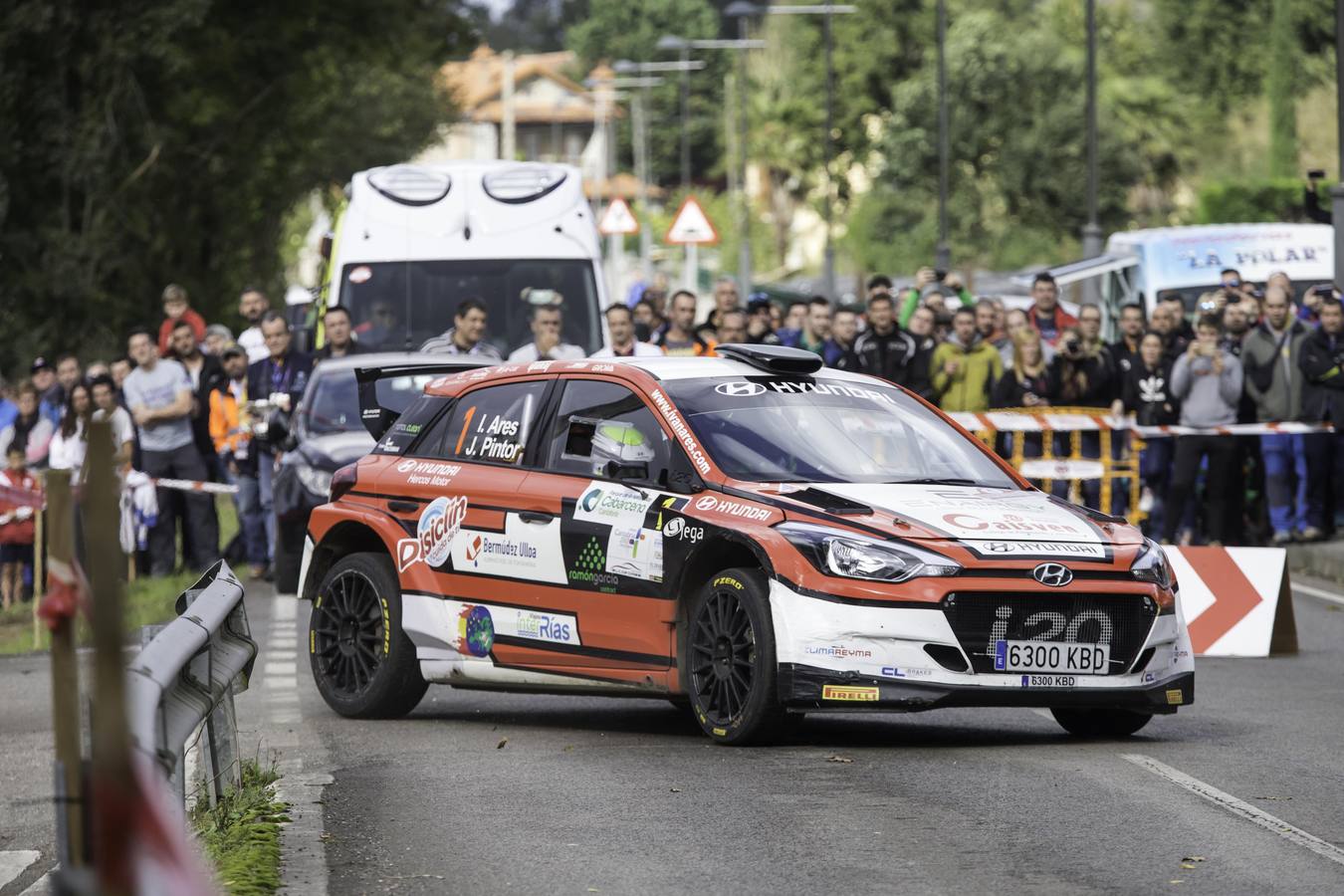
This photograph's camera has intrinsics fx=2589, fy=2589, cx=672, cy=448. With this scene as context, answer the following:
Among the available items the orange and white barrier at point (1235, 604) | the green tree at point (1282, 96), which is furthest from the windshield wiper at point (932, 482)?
the green tree at point (1282, 96)

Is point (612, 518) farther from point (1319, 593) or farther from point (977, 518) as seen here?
point (1319, 593)

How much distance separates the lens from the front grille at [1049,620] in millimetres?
9609

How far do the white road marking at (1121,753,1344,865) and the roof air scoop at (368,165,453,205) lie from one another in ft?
40.4

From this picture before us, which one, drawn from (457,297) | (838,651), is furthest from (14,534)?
(838,651)

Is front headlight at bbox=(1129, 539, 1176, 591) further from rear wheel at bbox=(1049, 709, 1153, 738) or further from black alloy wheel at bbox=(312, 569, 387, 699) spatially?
black alloy wheel at bbox=(312, 569, 387, 699)

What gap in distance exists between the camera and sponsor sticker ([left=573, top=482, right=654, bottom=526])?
10.4m

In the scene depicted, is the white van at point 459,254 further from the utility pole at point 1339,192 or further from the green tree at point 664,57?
the green tree at point 664,57

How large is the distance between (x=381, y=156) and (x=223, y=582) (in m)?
50.2

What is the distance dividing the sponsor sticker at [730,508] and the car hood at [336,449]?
784 cm

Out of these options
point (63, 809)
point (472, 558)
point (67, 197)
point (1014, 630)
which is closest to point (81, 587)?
point (63, 809)

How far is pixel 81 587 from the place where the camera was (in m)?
4.05

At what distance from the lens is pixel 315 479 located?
58.7 ft

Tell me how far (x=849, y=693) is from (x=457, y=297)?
461 inches

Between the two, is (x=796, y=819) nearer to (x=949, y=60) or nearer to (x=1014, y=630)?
(x=1014, y=630)
